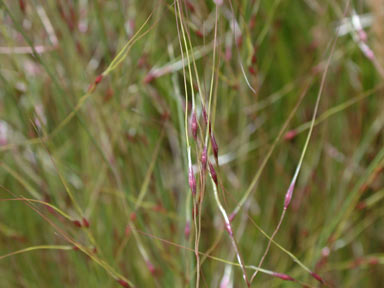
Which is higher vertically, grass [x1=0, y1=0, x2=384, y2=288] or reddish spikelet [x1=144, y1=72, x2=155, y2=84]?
reddish spikelet [x1=144, y1=72, x2=155, y2=84]

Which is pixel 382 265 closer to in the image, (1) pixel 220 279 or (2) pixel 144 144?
(1) pixel 220 279

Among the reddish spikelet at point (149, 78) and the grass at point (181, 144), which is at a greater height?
the reddish spikelet at point (149, 78)

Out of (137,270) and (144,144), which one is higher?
(144,144)

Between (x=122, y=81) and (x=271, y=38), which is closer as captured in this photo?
(x=122, y=81)

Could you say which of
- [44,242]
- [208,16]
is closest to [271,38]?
[208,16]

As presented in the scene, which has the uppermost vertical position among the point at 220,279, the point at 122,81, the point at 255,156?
the point at 122,81

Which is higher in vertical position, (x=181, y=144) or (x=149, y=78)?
(x=149, y=78)

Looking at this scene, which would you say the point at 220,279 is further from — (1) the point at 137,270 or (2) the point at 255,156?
(2) the point at 255,156

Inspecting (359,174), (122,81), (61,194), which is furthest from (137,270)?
(359,174)
